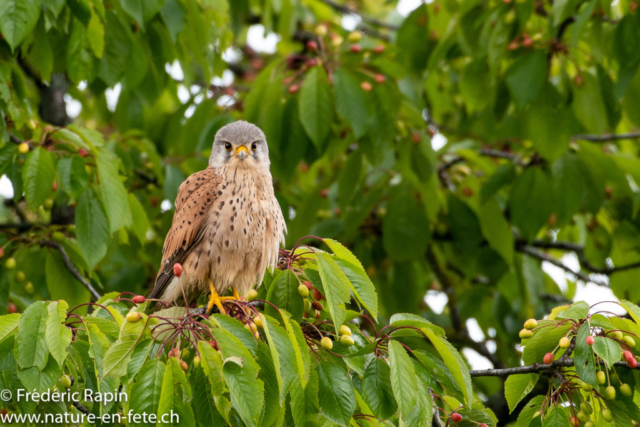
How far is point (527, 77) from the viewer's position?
5086mm

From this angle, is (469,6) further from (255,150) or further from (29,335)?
(29,335)

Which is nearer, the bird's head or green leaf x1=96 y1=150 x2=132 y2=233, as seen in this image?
green leaf x1=96 y1=150 x2=132 y2=233

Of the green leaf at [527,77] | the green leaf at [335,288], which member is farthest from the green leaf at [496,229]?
the green leaf at [335,288]

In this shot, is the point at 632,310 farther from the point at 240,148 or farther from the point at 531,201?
the point at 531,201

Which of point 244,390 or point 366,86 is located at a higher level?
point 366,86

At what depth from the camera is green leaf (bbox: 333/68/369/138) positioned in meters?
4.81

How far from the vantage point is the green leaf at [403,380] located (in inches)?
102

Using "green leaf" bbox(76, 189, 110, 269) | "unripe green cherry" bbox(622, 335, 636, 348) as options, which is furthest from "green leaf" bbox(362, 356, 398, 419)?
"green leaf" bbox(76, 189, 110, 269)

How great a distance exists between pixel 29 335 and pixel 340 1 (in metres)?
8.87

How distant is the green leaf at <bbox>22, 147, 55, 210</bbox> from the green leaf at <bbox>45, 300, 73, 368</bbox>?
4.44 ft

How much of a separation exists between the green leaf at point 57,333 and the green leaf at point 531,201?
3.75m

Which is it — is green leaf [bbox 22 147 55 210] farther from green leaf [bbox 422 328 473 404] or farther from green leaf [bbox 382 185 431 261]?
green leaf [bbox 382 185 431 261]

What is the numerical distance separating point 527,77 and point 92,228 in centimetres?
305

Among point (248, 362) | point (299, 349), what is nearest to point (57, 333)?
point (248, 362)
